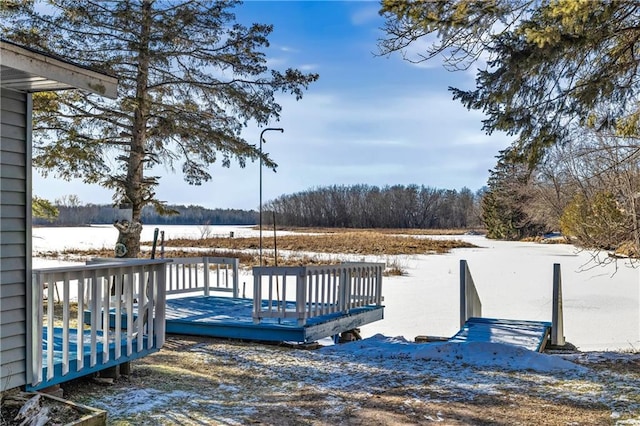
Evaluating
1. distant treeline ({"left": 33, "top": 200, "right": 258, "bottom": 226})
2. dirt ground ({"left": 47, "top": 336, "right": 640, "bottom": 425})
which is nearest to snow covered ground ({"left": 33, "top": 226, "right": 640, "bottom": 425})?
dirt ground ({"left": 47, "top": 336, "right": 640, "bottom": 425})

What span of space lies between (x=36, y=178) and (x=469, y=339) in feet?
25.2

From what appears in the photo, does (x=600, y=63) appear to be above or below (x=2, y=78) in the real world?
above

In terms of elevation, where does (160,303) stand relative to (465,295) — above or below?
above

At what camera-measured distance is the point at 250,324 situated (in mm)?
6512

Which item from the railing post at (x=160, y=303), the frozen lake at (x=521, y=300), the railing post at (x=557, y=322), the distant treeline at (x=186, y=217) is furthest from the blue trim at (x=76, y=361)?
the distant treeline at (x=186, y=217)

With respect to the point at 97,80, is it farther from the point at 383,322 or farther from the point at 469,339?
the point at 383,322

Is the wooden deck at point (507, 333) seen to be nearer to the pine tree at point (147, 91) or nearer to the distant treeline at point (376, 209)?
the pine tree at point (147, 91)

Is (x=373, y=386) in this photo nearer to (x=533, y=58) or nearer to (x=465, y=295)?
(x=533, y=58)

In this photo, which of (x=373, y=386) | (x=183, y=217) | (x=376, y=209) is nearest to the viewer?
(x=373, y=386)

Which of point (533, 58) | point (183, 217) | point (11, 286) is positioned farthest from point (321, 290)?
point (183, 217)

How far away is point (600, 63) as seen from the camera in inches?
213

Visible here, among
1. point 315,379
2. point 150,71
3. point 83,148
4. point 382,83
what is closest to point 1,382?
point 315,379

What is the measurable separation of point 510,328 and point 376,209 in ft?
203

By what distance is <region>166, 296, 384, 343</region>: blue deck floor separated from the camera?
6.29 m
